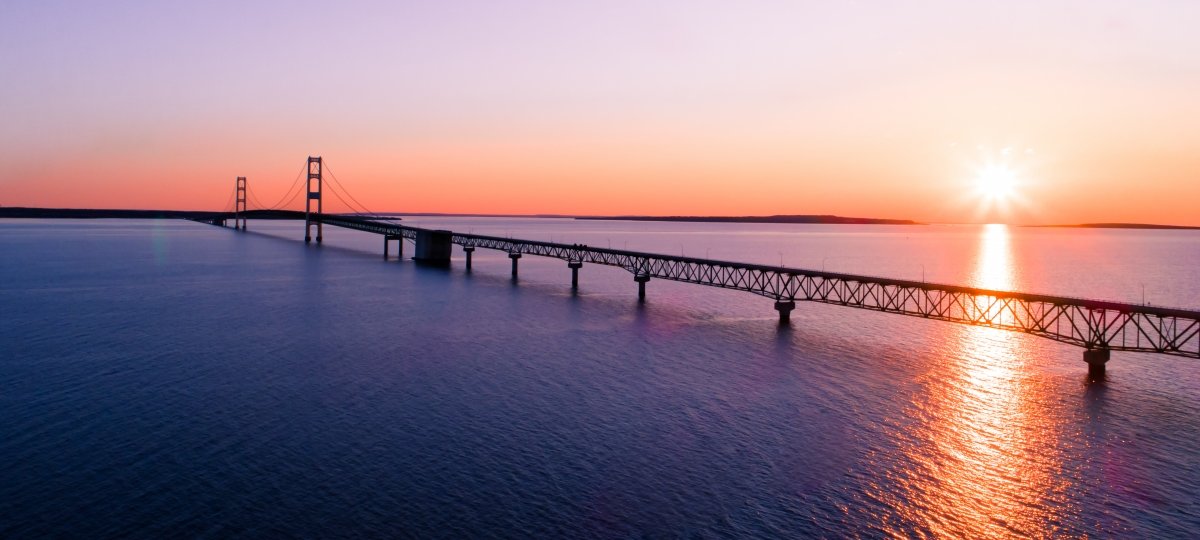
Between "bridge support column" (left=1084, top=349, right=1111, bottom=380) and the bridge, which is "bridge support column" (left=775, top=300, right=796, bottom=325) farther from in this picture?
"bridge support column" (left=1084, top=349, right=1111, bottom=380)

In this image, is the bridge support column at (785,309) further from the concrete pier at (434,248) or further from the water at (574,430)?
the concrete pier at (434,248)

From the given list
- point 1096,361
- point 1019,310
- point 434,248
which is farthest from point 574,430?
point 434,248

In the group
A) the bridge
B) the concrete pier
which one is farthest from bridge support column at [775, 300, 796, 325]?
the concrete pier

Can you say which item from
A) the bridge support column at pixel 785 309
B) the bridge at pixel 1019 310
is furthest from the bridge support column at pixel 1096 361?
the bridge support column at pixel 785 309

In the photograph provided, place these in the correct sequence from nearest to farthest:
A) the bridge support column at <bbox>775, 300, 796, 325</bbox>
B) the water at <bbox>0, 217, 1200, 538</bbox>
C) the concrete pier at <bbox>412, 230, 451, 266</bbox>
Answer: the water at <bbox>0, 217, 1200, 538</bbox>
the bridge support column at <bbox>775, 300, 796, 325</bbox>
the concrete pier at <bbox>412, 230, 451, 266</bbox>

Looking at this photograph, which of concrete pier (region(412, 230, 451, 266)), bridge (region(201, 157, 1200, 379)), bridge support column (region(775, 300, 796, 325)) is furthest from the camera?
concrete pier (region(412, 230, 451, 266))

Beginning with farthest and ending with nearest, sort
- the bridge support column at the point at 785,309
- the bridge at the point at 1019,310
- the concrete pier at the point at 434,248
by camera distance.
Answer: the concrete pier at the point at 434,248
the bridge support column at the point at 785,309
the bridge at the point at 1019,310
